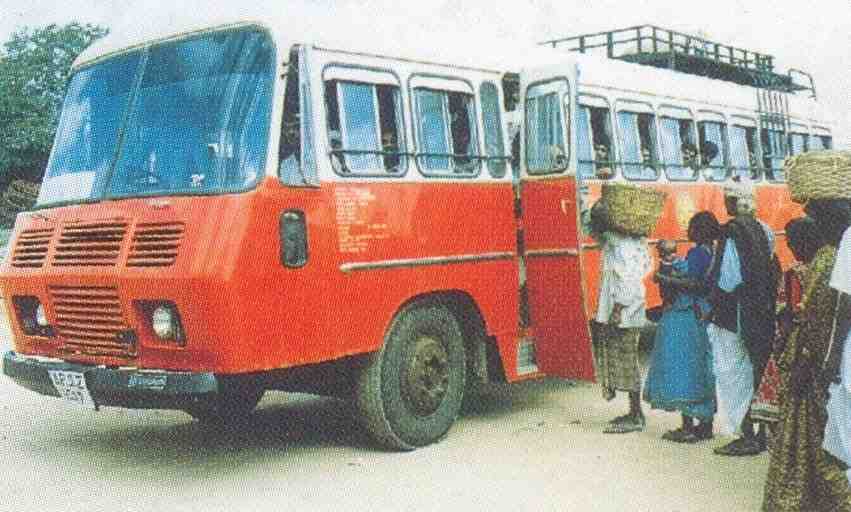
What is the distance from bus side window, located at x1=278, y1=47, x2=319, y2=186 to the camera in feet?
19.0

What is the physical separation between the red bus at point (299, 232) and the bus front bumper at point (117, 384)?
0.01 metres

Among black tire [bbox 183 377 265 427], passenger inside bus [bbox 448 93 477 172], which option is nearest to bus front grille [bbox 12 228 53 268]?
black tire [bbox 183 377 265 427]

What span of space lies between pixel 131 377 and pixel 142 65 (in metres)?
2.02

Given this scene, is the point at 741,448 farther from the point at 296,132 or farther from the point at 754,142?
the point at 754,142

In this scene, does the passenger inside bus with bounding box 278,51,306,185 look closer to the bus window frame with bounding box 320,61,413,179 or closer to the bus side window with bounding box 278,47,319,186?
the bus side window with bounding box 278,47,319,186

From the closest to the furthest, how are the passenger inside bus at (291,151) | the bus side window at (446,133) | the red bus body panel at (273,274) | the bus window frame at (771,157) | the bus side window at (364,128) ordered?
the red bus body panel at (273,274) < the passenger inside bus at (291,151) < the bus side window at (364,128) < the bus side window at (446,133) < the bus window frame at (771,157)

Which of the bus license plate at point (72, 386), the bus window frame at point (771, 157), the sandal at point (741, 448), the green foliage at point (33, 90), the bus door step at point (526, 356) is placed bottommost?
the sandal at point (741, 448)

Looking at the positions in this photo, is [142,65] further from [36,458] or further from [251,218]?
[36,458]

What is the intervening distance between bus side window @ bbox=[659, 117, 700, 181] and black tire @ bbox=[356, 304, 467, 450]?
388 cm

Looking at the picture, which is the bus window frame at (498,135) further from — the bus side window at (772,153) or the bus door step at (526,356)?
the bus side window at (772,153)

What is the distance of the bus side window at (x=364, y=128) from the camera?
240 inches

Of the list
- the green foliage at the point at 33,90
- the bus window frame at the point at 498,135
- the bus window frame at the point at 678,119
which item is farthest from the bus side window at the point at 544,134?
the green foliage at the point at 33,90

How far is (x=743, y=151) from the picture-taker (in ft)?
37.2

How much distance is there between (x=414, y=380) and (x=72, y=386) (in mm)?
2111
